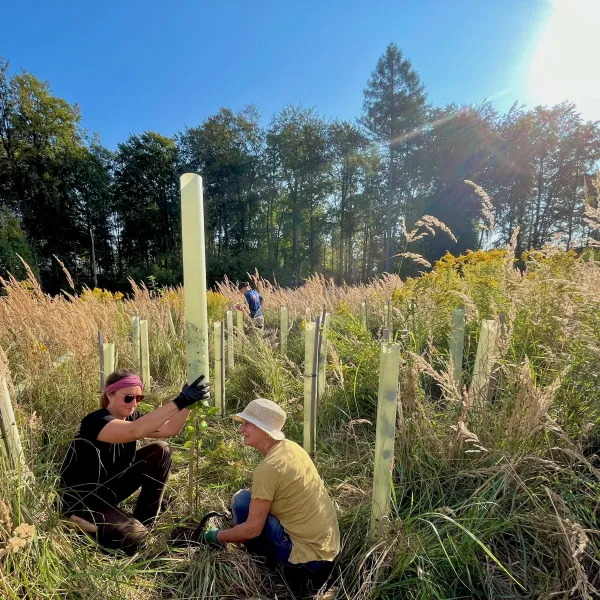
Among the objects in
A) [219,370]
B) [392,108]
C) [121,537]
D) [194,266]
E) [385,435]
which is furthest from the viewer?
[392,108]

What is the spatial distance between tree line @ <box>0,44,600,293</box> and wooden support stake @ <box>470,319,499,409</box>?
61.0ft

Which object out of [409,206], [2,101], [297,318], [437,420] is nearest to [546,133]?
[409,206]

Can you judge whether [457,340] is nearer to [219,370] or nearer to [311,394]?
[311,394]

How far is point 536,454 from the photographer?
1.69 metres

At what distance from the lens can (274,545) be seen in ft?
5.56

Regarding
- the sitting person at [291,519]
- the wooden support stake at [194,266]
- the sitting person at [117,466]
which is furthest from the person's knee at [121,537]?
the wooden support stake at [194,266]

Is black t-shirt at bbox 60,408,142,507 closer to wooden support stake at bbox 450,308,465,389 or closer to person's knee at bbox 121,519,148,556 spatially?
person's knee at bbox 121,519,148,556

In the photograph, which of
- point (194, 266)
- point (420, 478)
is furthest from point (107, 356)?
point (420, 478)

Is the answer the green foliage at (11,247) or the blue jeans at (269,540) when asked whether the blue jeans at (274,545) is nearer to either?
the blue jeans at (269,540)

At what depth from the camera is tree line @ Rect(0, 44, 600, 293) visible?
22.1 meters

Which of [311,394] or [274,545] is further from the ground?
[311,394]

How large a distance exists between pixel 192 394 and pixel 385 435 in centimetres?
87

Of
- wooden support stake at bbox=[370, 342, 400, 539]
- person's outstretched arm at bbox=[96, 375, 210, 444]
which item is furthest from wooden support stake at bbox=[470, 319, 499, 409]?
person's outstretched arm at bbox=[96, 375, 210, 444]

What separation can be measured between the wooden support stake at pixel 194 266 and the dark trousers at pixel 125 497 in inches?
38.9
